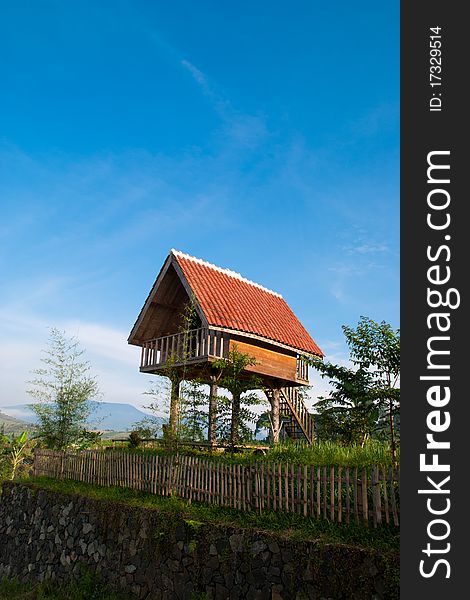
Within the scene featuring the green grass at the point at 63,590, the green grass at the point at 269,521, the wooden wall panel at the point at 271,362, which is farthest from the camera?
the wooden wall panel at the point at 271,362

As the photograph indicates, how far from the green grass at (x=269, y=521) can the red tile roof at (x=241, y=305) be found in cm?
742

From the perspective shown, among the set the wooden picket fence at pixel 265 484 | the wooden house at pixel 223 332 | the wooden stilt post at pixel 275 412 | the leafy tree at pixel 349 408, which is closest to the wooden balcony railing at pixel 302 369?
the wooden house at pixel 223 332

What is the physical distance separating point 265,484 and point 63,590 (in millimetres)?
6296

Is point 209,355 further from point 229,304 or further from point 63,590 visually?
point 63,590

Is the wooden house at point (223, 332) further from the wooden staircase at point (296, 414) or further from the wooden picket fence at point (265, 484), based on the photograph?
the wooden picket fence at point (265, 484)

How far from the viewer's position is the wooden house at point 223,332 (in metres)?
21.2

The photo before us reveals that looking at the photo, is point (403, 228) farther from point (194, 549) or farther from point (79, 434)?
point (79, 434)

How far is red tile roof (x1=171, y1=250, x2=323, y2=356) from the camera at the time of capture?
21641mm

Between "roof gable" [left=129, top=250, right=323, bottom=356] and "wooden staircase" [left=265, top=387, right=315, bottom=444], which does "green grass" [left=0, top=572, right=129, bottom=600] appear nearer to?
"roof gable" [left=129, top=250, right=323, bottom=356]

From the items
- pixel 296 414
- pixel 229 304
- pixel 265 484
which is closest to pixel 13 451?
pixel 229 304

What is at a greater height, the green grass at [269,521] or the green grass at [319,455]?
the green grass at [319,455]

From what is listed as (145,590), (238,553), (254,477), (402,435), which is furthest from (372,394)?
(402,435)

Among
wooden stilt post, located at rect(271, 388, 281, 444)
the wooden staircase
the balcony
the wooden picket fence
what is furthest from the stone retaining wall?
the wooden staircase

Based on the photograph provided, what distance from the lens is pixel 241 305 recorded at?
2381 centimetres
